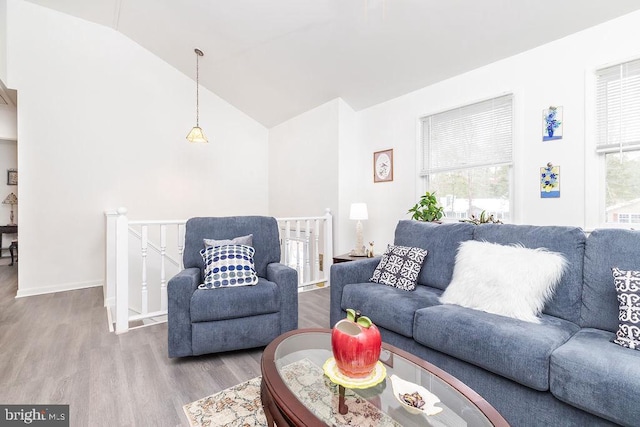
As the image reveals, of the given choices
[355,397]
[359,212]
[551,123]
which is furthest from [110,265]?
[551,123]

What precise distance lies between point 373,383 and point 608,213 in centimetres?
239

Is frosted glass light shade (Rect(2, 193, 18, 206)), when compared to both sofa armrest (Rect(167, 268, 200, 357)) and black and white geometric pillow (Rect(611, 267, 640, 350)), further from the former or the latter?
black and white geometric pillow (Rect(611, 267, 640, 350))

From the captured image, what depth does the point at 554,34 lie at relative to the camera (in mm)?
2459

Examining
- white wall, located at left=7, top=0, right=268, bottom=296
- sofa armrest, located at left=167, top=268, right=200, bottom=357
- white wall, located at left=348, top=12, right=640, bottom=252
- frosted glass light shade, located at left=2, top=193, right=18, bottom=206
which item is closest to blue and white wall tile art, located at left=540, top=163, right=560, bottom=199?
white wall, located at left=348, top=12, right=640, bottom=252

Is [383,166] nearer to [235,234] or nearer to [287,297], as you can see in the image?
[235,234]

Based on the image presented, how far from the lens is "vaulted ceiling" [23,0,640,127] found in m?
2.46

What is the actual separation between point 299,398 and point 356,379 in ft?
0.74

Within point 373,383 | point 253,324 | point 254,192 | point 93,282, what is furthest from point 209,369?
point 254,192

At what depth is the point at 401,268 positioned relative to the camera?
7.80ft

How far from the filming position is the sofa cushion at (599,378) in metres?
1.13

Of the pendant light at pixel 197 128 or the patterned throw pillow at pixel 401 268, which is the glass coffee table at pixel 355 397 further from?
the pendant light at pixel 197 128

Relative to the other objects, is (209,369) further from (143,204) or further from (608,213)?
(143,204)

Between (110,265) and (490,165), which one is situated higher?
(490,165)

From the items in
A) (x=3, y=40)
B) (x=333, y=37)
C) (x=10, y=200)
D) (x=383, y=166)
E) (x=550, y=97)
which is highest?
(x=3, y=40)
